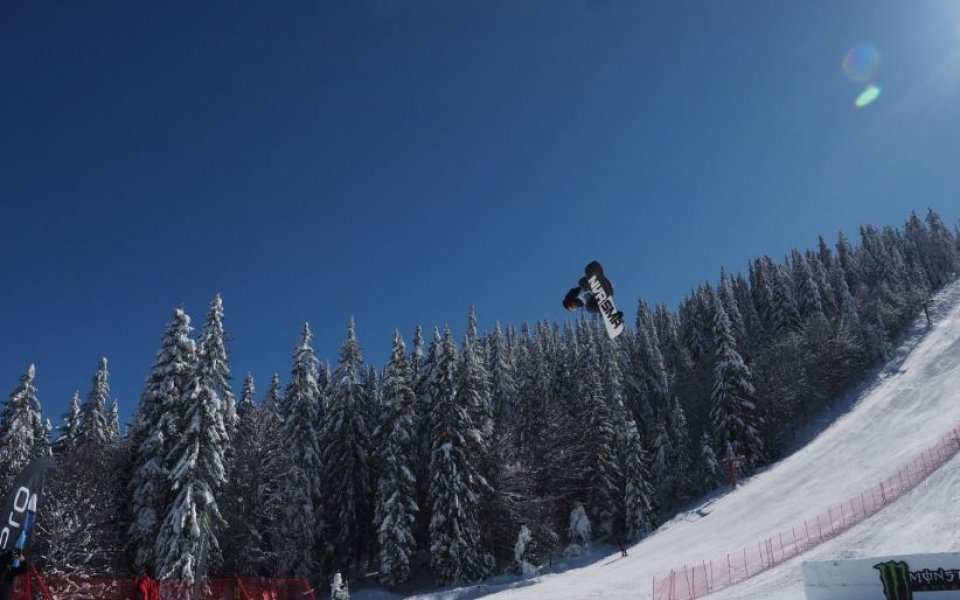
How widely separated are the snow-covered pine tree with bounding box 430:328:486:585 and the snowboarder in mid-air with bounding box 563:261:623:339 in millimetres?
29776

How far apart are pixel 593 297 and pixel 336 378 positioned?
119 ft

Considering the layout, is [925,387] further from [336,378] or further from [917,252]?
[917,252]

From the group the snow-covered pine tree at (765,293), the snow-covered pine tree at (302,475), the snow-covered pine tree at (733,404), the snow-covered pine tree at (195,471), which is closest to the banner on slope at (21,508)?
the snow-covered pine tree at (195,471)

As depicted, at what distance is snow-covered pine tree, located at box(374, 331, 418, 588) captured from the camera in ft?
124

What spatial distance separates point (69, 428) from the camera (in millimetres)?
46344

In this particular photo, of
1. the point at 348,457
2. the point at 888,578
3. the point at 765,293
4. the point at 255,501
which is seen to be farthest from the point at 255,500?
the point at 765,293

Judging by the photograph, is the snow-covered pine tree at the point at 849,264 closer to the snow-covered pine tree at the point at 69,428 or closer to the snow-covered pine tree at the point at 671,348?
the snow-covered pine tree at the point at 671,348

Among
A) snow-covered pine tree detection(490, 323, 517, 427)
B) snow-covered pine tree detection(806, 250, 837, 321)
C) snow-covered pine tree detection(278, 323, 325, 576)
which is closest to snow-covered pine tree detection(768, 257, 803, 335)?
snow-covered pine tree detection(806, 250, 837, 321)

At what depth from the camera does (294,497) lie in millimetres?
38188

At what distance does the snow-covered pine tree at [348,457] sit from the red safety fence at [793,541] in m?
22.2

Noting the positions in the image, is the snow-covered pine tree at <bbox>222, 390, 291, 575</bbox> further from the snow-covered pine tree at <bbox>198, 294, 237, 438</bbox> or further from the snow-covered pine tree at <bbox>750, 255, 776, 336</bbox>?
the snow-covered pine tree at <bbox>750, 255, 776, 336</bbox>

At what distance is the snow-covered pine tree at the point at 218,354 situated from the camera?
1241 inches

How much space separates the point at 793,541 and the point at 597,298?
26265 mm

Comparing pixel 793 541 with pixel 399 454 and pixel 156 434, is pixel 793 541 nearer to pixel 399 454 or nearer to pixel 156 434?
pixel 399 454
